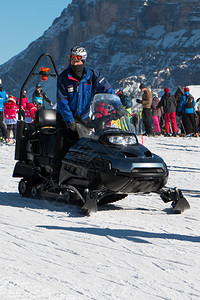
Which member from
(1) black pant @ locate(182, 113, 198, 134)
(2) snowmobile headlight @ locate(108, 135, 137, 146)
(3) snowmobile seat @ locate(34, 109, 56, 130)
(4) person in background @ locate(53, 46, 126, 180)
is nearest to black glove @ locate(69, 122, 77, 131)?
(4) person in background @ locate(53, 46, 126, 180)

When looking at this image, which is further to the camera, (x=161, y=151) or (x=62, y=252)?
(x=161, y=151)

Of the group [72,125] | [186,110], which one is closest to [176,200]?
[72,125]

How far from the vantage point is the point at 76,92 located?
17.4ft

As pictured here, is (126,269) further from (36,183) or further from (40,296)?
(36,183)

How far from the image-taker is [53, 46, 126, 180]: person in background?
527 centimetres

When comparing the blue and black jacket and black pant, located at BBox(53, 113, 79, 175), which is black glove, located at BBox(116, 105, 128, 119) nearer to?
the blue and black jacket

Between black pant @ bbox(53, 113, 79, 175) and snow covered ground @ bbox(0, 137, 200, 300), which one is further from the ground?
black pant @ bbox(53, 113, 79, 175)

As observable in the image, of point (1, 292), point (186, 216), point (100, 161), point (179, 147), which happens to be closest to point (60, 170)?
point (100, 161)

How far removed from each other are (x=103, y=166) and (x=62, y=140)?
2.40ft

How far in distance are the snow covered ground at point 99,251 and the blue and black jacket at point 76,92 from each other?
98 centimetres

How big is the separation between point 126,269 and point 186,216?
73.7 inches

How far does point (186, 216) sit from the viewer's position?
4.91 meters

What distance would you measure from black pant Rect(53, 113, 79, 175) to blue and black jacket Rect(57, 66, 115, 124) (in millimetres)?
154

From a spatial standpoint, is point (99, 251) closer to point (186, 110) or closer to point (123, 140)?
point (123, 140)
